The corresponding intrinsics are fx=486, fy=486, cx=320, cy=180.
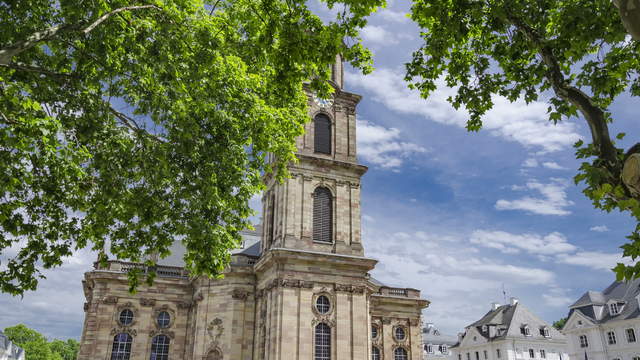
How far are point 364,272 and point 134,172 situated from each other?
19.0 metres

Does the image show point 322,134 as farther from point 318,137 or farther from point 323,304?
point 323,304

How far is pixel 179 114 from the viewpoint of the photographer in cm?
1155

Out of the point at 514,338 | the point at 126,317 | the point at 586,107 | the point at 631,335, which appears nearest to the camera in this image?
the point at 586,107

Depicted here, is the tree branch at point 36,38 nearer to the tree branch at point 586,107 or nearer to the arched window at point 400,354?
the tree branch at point 586,107

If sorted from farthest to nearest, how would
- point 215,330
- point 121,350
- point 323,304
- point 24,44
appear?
point 121,350
point 215,330
point 323,304
point 24,44

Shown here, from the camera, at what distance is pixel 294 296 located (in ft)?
89.6

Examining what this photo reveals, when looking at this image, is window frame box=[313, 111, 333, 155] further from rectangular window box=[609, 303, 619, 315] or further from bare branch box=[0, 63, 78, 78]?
rectangular window box=[609, 303, 619, 315]

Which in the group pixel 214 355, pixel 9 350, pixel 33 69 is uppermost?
pixel 33 69

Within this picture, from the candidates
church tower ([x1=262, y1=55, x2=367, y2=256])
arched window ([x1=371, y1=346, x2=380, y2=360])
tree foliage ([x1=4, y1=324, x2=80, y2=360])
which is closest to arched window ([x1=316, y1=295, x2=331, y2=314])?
church tower ([x1=262, y1=55, x2=367, y2=256])

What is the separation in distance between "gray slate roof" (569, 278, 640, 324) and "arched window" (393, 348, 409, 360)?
21518mm

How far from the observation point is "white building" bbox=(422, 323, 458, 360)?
237 ft

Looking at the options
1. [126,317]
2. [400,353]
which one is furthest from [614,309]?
[126,317]

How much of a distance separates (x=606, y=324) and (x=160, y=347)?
3909 centimetres

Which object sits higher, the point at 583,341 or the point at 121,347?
the point at 583,341
